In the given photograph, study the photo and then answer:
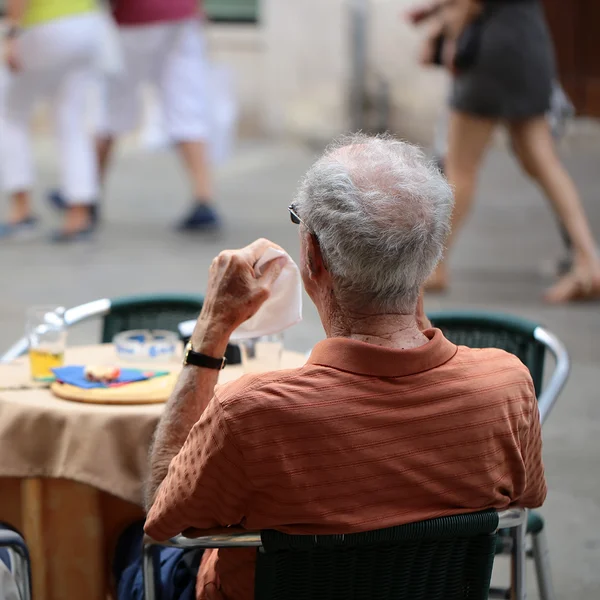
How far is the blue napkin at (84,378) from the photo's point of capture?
2.74 meters

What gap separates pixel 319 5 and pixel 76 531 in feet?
35.6

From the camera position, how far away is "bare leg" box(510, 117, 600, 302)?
601 centimetres

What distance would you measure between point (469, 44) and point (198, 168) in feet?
8.04

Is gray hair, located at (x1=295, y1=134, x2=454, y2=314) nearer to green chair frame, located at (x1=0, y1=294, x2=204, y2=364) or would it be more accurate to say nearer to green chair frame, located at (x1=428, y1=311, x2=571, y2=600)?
green chair frame, located at (x1=428, y1=311, x2=571, y2=600)

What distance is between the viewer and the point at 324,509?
1891 millimetres

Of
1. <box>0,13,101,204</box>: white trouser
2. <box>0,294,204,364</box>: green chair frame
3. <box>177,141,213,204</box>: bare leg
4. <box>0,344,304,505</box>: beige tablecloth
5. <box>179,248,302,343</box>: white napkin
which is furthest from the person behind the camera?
<box>177,141,213,204</box>: bare leg

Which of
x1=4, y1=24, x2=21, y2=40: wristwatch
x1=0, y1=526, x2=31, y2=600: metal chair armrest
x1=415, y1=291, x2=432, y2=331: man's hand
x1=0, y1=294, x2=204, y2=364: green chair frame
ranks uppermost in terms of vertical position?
x1=4, y1=24, x2=21, y2=40: wristwatch

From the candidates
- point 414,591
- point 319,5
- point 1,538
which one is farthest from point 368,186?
point 319,5

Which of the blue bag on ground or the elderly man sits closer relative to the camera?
the elderly man

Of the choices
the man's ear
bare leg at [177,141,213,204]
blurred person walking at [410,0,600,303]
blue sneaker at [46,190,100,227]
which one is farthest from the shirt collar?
blue sneaker at [46,190,100,227]

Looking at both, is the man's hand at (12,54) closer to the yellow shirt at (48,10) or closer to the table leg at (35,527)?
the yellow shirt at (48,10)

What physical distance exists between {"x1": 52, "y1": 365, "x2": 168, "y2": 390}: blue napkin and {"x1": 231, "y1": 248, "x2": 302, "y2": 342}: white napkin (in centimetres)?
36

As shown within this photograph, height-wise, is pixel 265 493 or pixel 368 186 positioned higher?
pixel 368 186

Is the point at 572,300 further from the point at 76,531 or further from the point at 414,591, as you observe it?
the point at 414,591
